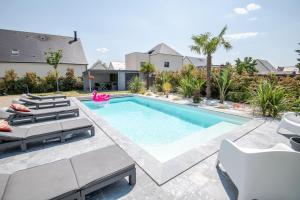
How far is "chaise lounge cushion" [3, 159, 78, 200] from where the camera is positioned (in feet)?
5.93

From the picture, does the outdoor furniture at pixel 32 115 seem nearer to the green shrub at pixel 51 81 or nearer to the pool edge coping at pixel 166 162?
the pool edge coping at pixel 166 162

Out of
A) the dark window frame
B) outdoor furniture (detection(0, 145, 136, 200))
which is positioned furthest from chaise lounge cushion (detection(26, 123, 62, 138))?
the dark window frame

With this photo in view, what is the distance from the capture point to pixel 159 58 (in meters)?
28.8

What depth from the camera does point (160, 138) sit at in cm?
594

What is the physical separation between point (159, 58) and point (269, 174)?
28.1 m

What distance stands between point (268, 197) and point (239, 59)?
29855 mm

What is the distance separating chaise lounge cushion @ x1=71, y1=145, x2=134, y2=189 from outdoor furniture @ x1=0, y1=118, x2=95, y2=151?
1.81m

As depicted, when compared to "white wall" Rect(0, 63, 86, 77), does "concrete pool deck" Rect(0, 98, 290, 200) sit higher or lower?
lower

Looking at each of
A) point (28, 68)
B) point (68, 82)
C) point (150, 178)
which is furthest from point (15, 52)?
point (150, 178)

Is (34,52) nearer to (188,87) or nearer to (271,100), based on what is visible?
(188,87)

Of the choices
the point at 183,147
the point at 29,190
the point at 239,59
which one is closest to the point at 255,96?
the point at 183,147

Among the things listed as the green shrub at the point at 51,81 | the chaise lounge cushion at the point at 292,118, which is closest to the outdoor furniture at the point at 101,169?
the chaise lounge cushion at the point at 292,118

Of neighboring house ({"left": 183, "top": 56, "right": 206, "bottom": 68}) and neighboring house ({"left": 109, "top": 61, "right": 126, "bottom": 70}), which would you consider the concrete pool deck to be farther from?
neighboring house ({"left": 183, "top": 56, "right": 206, "bottom": 68})

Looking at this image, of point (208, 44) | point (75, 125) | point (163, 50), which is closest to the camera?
point (75, 125)
